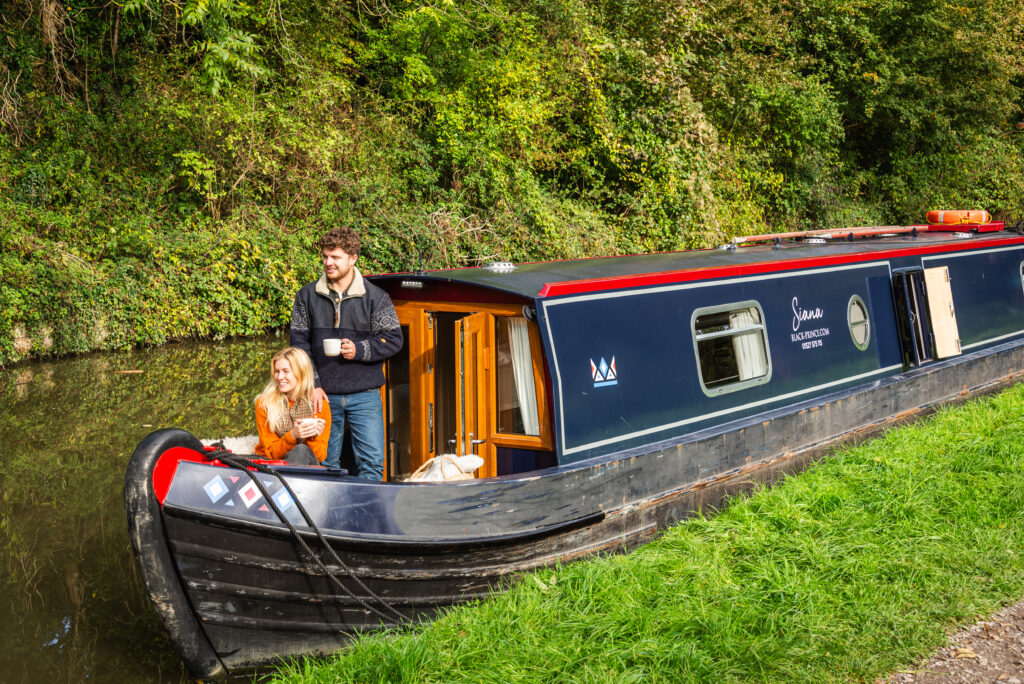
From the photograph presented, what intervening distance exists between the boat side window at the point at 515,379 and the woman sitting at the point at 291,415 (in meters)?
1.04

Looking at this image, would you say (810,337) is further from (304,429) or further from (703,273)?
(304,429)

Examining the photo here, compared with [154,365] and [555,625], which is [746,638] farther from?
[154,365]

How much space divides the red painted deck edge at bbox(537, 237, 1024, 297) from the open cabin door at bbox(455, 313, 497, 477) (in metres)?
0.52

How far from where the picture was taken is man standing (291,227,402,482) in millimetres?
4328

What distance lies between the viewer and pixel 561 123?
15523 millimetres

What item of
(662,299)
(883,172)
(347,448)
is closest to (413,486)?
(347,448)

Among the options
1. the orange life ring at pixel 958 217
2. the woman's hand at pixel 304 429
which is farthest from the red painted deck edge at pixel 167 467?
the orange life ring at pixel 958 217

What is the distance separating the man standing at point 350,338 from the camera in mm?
4328

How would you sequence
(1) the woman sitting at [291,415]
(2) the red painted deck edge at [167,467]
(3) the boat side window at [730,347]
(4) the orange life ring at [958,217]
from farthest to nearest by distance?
(4) the orange life ring at [958,217]
(3) the boat side window at [730,347]
(1) the woman sitting at [291,415]
(2) the red painted deck edge at [167,467]

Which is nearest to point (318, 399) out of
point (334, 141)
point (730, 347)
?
point (730, 347)

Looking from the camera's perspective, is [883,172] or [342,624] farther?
[883,172]

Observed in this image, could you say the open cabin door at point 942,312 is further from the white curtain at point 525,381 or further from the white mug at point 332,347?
the white mug at point 332,347

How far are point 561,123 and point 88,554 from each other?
12.5 m

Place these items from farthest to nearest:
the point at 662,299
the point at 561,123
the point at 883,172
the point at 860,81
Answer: the point at 883,172, the point at 860,81, the point at 561,123, the point at 662,299
